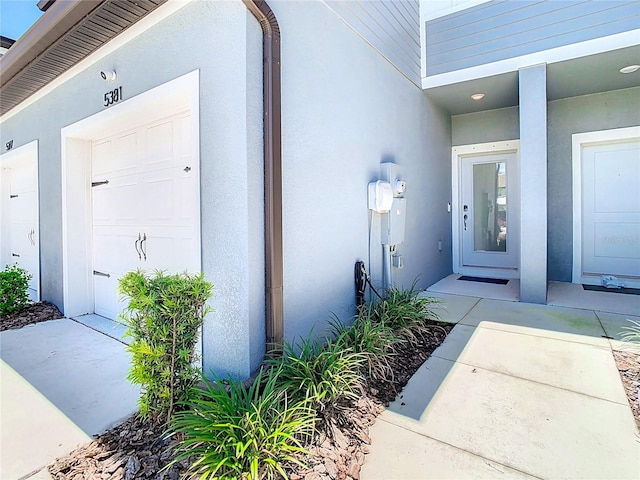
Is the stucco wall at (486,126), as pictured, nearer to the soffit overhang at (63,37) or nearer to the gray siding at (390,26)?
the gray siding at (390,26)

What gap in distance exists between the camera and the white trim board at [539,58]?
4105 millimetres

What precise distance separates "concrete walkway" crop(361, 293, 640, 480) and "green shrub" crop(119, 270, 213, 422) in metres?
1.16

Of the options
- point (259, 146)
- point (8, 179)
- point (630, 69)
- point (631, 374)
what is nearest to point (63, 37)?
point (259, 146)

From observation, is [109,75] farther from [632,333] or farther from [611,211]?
[611,211]

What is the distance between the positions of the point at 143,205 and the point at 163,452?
2581 mm

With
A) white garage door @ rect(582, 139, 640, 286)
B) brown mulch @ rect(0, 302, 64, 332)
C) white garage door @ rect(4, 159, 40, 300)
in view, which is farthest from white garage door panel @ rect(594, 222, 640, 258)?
white garage door @ rect(4, 159, 40, 300)

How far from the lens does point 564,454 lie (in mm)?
1843

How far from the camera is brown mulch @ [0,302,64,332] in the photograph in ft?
13.5

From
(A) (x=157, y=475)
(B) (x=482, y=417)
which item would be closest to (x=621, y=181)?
(B) (x=482, y=417)

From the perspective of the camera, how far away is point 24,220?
5711 millimetres

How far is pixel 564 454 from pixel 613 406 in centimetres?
74

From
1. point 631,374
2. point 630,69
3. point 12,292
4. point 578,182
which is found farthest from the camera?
point 578,182

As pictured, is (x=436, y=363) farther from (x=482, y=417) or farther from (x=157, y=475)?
(x=157, y=475)

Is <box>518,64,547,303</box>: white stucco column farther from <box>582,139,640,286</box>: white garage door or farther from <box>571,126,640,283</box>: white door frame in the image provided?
<box>582,139,640,286</box>: white garage door
